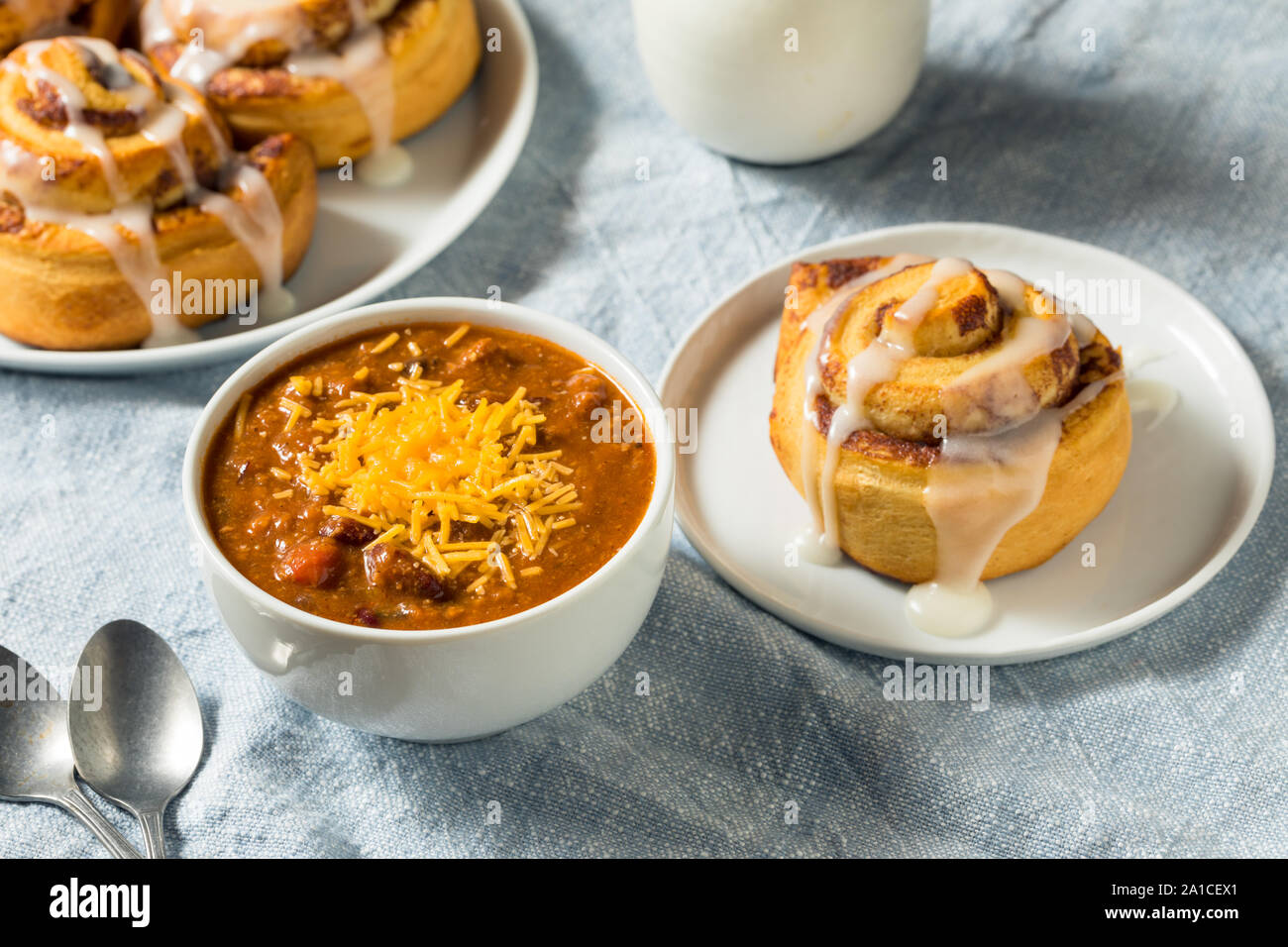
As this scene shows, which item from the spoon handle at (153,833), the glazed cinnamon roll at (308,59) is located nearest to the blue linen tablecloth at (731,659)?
the spoon handle at (153,833)

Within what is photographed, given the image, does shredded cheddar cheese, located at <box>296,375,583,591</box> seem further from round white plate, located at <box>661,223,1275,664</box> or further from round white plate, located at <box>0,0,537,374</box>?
round white plate, located at <box>0,0,537,374</box>

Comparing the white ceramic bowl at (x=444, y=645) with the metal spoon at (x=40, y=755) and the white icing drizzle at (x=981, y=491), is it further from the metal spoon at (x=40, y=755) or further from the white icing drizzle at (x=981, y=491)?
the white icing drizzle at (x=981, y=491)

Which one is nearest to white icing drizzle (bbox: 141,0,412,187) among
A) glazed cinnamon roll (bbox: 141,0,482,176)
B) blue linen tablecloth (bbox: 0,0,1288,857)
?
glazed cinnamon roll (bbox: 141,0,482,176)

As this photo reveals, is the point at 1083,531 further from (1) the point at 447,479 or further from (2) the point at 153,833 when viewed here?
(2) the point at 153,833

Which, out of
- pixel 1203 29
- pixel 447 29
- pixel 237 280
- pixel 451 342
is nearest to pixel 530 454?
pixel 451 342

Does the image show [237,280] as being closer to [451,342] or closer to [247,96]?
[247,96]

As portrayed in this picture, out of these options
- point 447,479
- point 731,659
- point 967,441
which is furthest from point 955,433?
point 447,479
